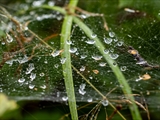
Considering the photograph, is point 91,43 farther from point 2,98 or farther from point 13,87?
point 2,98

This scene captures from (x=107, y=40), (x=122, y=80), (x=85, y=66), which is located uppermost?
(x=107, y=40)

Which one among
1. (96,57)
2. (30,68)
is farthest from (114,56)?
(30,68)

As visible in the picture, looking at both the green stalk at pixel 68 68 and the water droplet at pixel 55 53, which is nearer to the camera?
the green stalk at pixel 68 68

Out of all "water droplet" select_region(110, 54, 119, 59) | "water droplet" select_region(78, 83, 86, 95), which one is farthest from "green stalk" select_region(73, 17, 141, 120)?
"water droplet" select_region(78, 83, 86, 95)

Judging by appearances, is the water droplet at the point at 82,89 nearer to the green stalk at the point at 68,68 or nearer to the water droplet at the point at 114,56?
the green stalk at the point at 68,68

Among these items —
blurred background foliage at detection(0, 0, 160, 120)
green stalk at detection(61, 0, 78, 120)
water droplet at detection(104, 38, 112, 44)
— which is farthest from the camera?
water droplet at detection(104, 38, 112, 44)

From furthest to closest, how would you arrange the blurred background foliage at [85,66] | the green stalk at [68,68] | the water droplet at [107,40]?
the water droplet at [107,40] < the blurred background foliage at [85,66] < the green stalk at [68,68]

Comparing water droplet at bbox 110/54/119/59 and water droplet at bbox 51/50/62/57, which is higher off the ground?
water droplet at bbox 51/50/62/57

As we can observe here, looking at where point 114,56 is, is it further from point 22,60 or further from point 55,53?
point 22,60

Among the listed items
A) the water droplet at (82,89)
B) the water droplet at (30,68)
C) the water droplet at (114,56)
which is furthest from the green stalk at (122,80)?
the water droplet at (30,68)

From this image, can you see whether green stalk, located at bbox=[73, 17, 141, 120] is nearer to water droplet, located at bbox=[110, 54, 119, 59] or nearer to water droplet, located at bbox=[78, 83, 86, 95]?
water droplet, located at bbox=[110, 54, 119, 59]

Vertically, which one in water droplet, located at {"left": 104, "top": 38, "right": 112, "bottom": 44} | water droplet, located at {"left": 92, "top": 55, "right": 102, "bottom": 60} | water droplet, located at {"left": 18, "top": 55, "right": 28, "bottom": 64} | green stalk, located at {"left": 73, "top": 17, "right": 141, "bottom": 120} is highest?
water droplet, located at {"left": 104, "top": 38, "right": 112, "bottom": 44}
